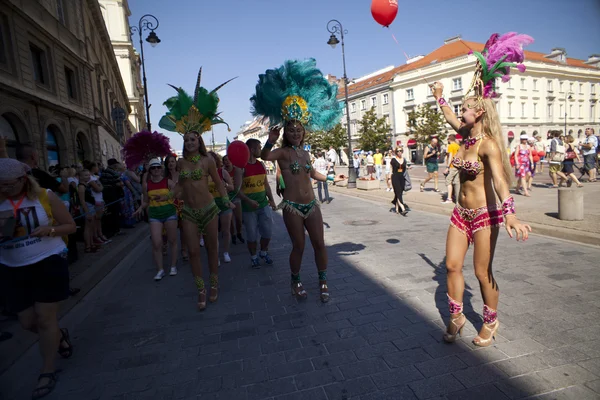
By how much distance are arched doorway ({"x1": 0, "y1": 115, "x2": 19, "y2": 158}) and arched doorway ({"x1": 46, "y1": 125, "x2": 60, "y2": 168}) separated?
7.46 ft

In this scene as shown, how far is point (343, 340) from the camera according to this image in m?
3.34

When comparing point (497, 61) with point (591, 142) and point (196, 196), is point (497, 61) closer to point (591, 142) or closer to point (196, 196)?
point (196, 196)

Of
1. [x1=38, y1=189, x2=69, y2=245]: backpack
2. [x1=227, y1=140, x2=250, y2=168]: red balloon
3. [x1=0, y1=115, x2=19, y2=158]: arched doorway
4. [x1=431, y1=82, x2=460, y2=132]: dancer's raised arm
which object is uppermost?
[x1=0, y1=115, x2=19, y2=158]: arched doorway

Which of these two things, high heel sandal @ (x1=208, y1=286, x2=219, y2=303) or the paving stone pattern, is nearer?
the paving stone pattern

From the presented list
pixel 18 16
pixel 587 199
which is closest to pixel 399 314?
pixel 587 199

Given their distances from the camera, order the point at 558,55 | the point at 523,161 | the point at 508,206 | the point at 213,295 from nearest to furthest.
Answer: the point at 508,206, the point at 213,295, the point at 523,161, the point at 558,55

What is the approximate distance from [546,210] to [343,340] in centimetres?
786

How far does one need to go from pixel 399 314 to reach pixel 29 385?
3519 millimetres

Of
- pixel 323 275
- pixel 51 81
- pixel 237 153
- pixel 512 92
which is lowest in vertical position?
pixel 323 275

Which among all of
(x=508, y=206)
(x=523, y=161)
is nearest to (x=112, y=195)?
(x=508, y=206)

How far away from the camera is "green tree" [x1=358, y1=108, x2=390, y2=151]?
5078 cm

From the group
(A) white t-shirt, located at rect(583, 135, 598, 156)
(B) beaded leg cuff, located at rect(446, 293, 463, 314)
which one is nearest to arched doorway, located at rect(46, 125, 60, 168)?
(B) beaded leg cuff, located at rect(446, 293, 463, 314)

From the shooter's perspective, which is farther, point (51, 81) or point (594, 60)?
point (594, 60)

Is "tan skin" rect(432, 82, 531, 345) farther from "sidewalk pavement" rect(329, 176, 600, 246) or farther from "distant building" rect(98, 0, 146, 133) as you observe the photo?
"distant building" rect(98, 0, 146, 133)
